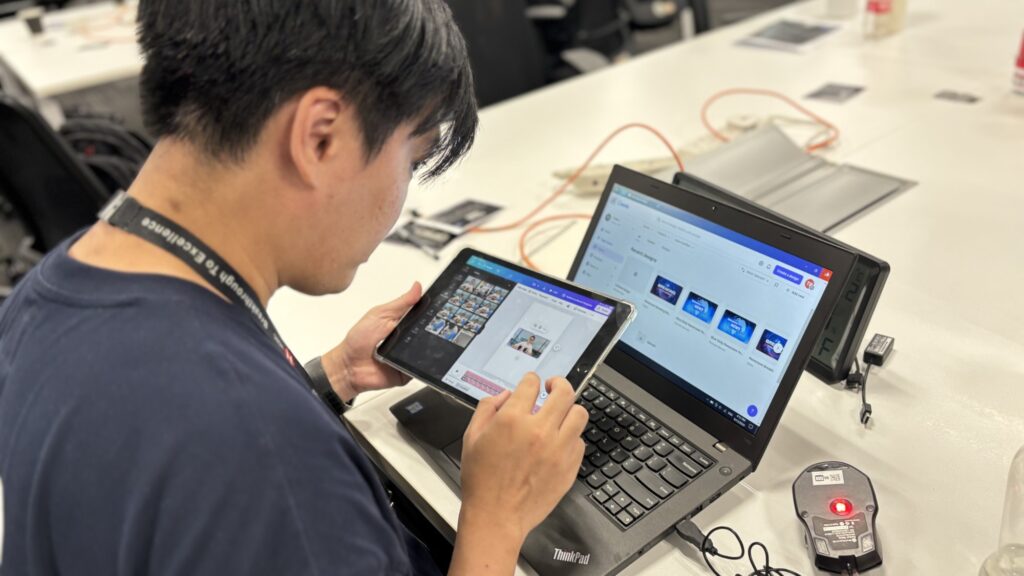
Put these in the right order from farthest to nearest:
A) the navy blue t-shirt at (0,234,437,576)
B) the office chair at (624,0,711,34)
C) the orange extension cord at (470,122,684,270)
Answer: the office chair at (624,0,711,34)
the orange extension cord at (470,122,684,270)
the navy blue t-shirt at (0,234,437,576)

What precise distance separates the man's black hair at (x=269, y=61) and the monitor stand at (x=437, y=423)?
42 cm

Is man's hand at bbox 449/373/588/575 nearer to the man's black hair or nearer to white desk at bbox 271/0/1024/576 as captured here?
white desk at bbox 271/0/1024/576

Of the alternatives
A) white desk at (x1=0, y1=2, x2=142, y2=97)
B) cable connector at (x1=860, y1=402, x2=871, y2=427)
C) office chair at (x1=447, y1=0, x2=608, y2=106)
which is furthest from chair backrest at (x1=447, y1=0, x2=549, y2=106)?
cable connector at (x1=860, y1=402, x2=871, y2=427)

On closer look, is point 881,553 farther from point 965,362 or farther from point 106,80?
point 106,80

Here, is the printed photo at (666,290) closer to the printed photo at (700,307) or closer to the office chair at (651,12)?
the printed photo at (700,307)

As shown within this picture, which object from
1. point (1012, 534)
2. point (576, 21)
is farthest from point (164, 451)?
point (576, 21)

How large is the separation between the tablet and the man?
27 centimetres

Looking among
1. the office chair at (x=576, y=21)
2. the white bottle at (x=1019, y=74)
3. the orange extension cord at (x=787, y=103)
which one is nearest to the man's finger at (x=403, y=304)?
the orange extension cord at (x=787, y=103)

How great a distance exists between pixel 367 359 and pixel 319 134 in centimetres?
47

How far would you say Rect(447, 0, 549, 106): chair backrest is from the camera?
227 cm

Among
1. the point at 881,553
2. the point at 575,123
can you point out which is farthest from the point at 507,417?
the point at 575,123

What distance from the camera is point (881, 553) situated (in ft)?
2.53

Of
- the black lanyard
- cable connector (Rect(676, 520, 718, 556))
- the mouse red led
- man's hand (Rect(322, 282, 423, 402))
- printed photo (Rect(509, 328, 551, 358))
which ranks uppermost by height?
the black lanyard

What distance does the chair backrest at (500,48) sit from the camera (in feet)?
7.46
